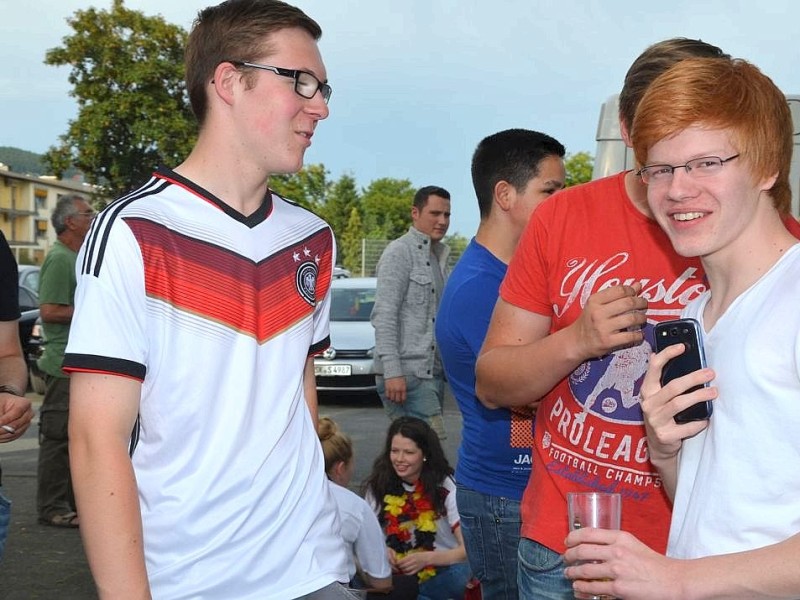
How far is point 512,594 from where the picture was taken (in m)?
3.71

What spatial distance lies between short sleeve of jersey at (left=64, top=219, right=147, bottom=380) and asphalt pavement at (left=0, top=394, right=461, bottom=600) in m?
4.50

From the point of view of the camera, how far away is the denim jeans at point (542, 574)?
2.88 meters

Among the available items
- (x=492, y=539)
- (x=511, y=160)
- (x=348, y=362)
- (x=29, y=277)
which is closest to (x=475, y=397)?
(x=492, y=539)

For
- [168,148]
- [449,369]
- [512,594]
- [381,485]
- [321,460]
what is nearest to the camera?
[321,460]

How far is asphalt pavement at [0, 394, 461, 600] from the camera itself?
6498mm

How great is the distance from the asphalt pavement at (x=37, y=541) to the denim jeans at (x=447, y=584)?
2039 millimetres

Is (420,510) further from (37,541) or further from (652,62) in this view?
(652,62)

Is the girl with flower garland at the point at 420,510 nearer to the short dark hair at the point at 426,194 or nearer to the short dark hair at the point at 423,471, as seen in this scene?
the short dark hair at the point at 423,471

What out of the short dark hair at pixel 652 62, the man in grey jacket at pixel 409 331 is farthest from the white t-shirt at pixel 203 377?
the man in grey jacket at pixel 409 331

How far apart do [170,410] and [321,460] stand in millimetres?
516

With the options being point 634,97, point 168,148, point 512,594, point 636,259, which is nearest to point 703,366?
point 636,259

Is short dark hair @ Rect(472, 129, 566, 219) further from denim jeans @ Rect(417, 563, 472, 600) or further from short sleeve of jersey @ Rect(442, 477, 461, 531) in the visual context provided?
denim jeans @ Rect(417, 563, 472, 600)

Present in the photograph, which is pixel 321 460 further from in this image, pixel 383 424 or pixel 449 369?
pixel 383 424

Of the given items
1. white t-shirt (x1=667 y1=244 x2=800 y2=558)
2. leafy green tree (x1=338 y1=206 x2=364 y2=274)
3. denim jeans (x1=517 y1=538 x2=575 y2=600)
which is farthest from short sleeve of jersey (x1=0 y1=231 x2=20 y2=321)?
leafy green tree (x1=338 y1=206 x2=364 y2=274)
